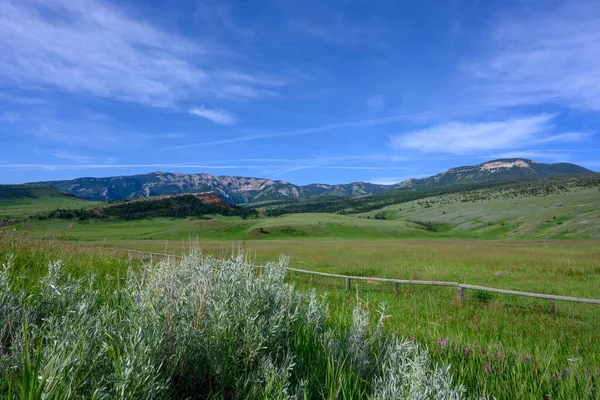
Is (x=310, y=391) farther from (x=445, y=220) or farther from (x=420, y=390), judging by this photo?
(x=445, y=220)

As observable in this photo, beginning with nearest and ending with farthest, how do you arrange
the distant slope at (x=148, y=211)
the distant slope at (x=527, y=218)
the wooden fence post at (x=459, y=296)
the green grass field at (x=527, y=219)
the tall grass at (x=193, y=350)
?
1. the tall grass at (x=193, y=350)
2. the wooden fence post at (x=459, y=296)
3. the green grass field at (x=527, y=219)
4. the distant slope at (x=527, y=218)
5. the distant slope at (x=148, y=211)

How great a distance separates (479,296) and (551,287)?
534 centimetres

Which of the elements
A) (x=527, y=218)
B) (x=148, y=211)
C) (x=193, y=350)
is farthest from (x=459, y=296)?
(x=148, y=211)

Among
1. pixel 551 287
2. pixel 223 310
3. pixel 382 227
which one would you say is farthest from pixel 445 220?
pixel 223 310

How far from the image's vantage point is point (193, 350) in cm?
270

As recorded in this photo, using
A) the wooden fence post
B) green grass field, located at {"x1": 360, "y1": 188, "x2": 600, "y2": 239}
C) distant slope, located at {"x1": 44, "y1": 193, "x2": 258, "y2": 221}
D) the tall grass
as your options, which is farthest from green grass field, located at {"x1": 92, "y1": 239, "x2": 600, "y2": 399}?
distant slope, located at {"x1": 44, "y1": 193, "x2": 258, "y2": 221}

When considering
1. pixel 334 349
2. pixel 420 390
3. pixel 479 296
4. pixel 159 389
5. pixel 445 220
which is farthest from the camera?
pixel 445 220

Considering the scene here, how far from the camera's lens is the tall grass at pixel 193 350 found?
1.95 meters

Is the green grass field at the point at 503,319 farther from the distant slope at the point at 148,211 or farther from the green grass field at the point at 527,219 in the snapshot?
the distant slope at the point at 148,211

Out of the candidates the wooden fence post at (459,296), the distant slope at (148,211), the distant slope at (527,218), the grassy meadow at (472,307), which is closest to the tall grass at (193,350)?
the grassy meadow at (472,307)

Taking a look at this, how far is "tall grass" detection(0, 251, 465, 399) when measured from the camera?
1.95 m

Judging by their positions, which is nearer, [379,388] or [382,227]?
[379,388]

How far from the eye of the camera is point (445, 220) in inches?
4801

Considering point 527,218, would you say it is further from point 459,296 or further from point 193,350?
point 193,350
